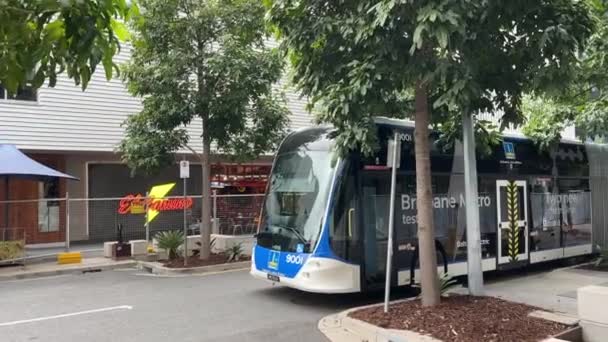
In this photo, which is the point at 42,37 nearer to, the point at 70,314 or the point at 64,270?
the point at 70,314

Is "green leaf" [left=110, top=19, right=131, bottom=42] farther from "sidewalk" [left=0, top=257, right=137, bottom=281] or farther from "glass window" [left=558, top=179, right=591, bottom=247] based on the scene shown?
"glass window" [left=558, top=179, right=591, bottom=247]

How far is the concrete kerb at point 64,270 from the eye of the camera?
43.4 feet

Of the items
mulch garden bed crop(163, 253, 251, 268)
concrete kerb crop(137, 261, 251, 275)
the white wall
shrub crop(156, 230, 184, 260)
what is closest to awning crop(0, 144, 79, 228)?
the white wall

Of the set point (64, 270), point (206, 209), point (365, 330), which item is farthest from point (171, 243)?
point (365, 330)

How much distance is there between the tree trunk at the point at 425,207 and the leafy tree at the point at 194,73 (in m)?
6.12

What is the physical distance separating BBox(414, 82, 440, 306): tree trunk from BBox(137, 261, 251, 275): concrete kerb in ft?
23.4

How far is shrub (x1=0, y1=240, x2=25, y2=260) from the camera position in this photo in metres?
14.0

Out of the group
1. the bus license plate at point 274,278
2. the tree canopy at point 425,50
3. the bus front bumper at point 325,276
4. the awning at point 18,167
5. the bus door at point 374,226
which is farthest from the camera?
the awning at point 18,167

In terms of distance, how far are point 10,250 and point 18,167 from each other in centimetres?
212

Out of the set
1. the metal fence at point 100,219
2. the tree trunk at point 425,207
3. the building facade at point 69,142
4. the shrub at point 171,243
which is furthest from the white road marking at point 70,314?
the metal fence at point 100,219

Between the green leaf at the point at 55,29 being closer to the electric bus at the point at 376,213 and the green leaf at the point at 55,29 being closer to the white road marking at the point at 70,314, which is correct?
the electric bus at the point at 376,213

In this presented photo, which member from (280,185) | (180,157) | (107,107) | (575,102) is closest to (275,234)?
(280,185)

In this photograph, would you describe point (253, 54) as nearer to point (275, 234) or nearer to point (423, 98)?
point (275, 234)

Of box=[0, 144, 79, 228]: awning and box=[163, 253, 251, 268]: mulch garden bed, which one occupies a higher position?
box=[0, 144, 79, 228]: awning
